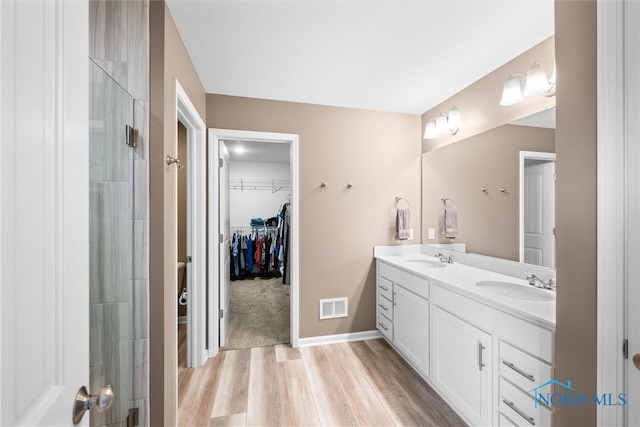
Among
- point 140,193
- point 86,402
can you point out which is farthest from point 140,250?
point 86,402

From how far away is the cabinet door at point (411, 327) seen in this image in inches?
79.1

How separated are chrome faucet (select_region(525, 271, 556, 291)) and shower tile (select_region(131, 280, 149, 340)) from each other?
7.38 feet

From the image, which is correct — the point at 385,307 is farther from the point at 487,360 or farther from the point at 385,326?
the point at 487,360

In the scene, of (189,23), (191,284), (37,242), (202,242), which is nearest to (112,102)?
(189,23)

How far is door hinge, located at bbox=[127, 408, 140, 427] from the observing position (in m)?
1.29

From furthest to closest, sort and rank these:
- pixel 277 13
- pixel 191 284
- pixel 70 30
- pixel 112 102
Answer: pixel 191 284 → pixel 277 13 → pixel 112 102 → pixel 70 30

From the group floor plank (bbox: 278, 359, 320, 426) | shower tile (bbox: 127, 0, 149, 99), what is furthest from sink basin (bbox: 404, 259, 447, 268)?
shower tile (bbox: 127, 0, 149, 99)

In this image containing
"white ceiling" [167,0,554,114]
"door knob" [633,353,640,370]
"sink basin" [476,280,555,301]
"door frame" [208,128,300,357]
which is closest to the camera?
"door knob" [633,353,640,370]

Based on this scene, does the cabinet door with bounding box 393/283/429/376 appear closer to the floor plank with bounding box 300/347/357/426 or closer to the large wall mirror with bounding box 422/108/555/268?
the floor plank with bounding box 300/347/357/426

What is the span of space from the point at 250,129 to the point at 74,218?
220cm

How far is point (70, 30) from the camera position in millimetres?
528

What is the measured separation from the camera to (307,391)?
1.98 m

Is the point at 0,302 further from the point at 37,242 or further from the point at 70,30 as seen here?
the point at 70,30

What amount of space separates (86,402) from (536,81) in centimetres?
254
